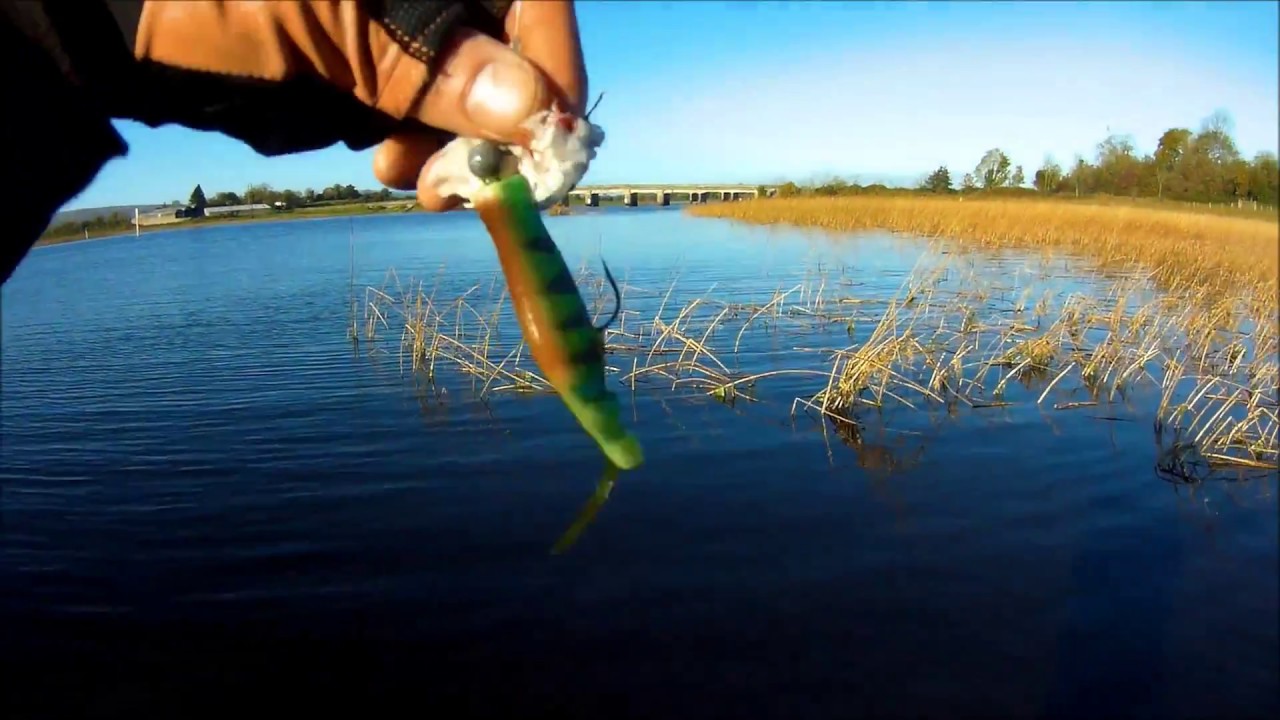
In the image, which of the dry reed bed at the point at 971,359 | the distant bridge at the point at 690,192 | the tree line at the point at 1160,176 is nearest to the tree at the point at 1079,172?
the tree line at the point at 1160,176

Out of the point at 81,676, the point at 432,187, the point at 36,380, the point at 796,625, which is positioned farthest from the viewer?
the point at 36,380

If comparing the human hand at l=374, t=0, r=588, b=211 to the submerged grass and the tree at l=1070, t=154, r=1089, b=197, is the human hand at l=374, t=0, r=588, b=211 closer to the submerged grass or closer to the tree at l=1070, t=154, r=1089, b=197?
the submerged grass

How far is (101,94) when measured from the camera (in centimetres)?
133

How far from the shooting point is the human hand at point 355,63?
126 centimetres

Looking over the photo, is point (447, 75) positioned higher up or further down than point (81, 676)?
higher up

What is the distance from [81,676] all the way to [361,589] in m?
1.63

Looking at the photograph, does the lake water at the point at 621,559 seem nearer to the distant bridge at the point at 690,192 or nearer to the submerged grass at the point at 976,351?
the submerged grass at the point at 976,351

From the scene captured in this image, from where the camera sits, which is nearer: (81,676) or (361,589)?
(81,676)

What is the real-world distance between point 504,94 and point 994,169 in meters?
68.5

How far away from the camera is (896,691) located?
15.3ft

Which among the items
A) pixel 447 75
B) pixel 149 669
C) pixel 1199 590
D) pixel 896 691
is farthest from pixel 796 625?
pixel 447 75

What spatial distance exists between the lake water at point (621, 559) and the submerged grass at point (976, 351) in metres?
0.22

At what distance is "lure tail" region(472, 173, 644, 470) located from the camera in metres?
1.63

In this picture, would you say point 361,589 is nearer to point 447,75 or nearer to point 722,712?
point 722,712
